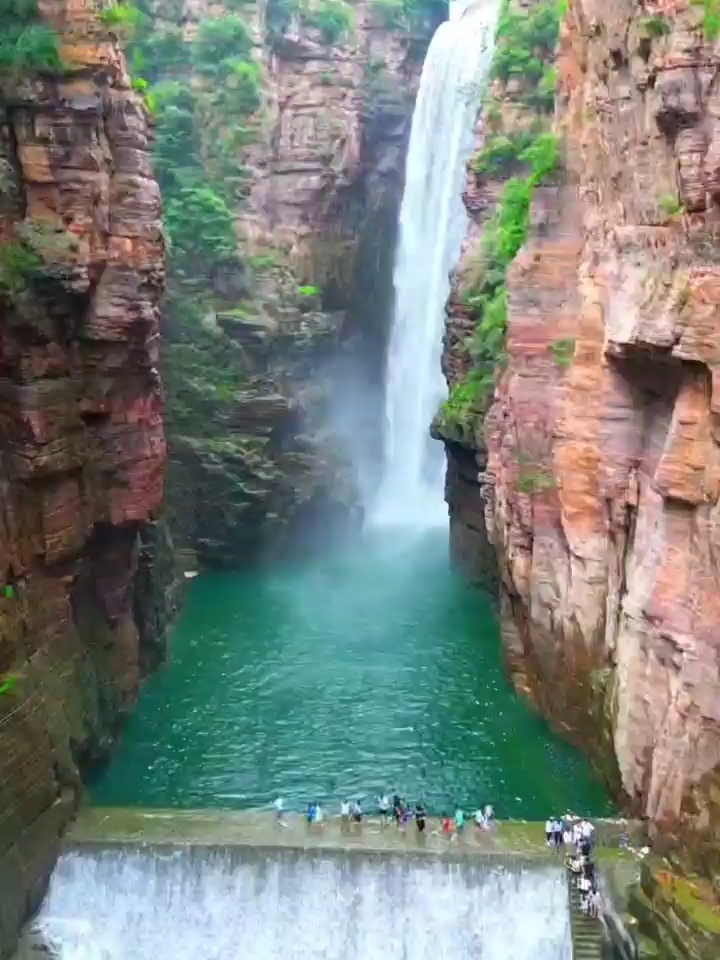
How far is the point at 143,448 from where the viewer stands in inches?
1123

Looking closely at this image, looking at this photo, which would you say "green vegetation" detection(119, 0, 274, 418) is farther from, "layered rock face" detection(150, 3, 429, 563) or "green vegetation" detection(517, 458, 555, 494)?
"green vegetation" detection(517, 458, 555, 494)

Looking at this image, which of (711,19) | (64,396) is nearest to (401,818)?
(64,396)

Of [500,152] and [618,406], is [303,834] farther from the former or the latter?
[500,152]

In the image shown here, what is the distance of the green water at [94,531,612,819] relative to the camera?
25.2m

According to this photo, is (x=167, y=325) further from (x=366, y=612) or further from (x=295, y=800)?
(x=295, y=800)

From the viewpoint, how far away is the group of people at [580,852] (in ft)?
65.2

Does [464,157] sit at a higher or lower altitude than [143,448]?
higher

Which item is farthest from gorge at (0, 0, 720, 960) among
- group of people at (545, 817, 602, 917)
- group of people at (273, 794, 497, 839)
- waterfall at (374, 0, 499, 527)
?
group of people at (273, 794, 497, 839)

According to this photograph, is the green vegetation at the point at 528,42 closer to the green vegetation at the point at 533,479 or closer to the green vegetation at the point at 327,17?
the green vegetation at the point at 327,17

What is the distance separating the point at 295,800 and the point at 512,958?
649cm

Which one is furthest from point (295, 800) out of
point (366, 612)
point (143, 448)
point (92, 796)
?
point (366, 612)

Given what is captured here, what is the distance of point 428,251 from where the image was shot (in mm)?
50094

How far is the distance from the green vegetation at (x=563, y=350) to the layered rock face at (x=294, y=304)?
18.5 m

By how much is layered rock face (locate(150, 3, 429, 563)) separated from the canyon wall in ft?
38.3
